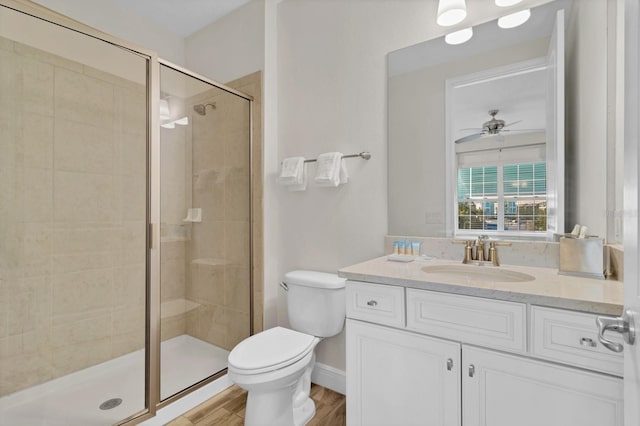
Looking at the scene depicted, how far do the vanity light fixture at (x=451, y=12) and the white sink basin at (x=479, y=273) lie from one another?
1.18 meters

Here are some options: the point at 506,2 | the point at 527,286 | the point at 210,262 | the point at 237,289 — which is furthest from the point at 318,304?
the point at 506,2

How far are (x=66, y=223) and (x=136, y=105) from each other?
29.5 inches

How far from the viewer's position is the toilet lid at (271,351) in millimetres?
1420

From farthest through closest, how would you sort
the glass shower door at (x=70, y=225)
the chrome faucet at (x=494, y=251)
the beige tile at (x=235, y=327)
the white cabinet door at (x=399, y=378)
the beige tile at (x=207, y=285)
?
1. the beige tile at (x=235, y=327)
2. the beige tile at (x=207, y=285)
3. the glass shower door at (x=70, y=225)
4. the chrome faucet at (x=494, y=251)
5. the white cabinet door at (x=399, y=378)

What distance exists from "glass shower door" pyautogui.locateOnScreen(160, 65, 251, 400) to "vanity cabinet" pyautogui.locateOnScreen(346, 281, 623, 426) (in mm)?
1112

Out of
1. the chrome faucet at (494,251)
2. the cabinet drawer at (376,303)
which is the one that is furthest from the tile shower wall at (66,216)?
the chrome faucet at (494,251)

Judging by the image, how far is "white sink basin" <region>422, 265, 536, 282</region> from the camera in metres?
1.32

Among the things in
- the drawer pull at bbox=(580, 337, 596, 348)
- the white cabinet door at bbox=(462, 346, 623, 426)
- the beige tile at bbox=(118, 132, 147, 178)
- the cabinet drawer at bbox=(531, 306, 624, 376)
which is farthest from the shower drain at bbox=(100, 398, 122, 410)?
the drawer pull at bbox=(580, 337, 596, 348)

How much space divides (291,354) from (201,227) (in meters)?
1.01

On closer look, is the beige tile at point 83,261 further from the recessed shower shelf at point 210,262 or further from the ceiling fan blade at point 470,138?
the ceiling fan blade at point 470,138

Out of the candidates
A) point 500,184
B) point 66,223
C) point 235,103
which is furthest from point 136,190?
point 500,184

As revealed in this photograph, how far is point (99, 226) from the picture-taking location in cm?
182

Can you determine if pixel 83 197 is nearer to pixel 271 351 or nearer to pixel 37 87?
pixel 37 87

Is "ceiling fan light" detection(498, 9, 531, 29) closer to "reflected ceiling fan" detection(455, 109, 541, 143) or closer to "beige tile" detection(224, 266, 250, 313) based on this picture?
"reflected ceiling fan" detection(455, 109, 541, 143)
